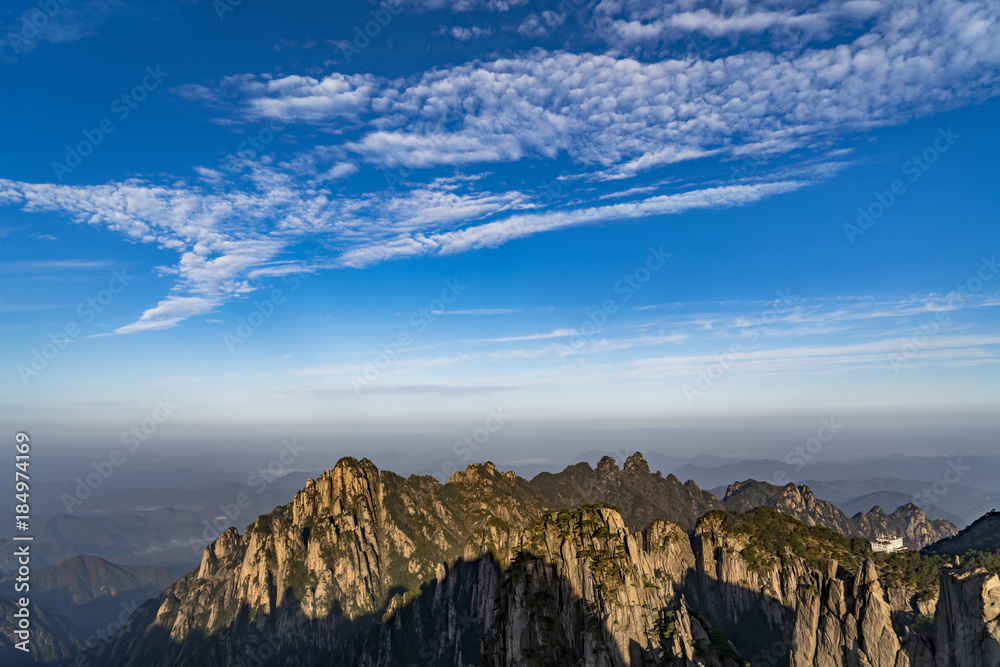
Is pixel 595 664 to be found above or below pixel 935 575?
above

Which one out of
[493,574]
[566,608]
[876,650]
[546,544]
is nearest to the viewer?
[876,650]

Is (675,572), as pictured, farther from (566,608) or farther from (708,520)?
(566,608)

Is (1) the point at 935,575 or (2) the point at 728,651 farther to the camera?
(1) the point at 935,575

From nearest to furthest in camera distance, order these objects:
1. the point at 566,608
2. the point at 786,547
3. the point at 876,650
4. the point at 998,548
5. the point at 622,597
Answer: the point at 876,650 < the point at 622,597 < the point at 566,608 < the point at 786,547 < the point at 998,548

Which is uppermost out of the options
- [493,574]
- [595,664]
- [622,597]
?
[622,597]

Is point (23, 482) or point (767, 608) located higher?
point (23, 482)

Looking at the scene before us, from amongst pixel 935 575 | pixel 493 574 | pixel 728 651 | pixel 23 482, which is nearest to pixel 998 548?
pixel 935 575

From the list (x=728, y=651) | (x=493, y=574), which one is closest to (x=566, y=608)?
(x=728, y=651)

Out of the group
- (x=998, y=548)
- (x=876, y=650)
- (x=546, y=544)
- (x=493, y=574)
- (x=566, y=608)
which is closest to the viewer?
(x=876, y=650)

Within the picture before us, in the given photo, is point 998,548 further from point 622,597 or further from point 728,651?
point 622,597
